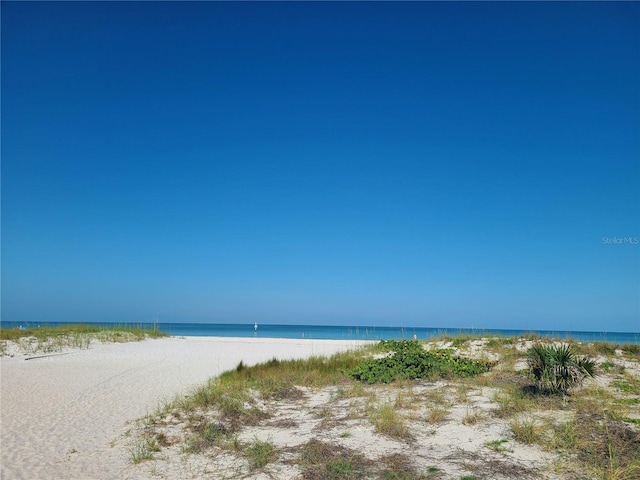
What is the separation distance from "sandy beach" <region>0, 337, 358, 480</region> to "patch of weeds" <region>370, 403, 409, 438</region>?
161 inches

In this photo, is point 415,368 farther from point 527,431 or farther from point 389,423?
point 527,431

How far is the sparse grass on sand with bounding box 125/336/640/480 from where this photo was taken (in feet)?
21.3

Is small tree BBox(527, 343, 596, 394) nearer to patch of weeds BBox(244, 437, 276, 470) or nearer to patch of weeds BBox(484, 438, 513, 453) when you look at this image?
patch of weeds BBox(484, 438, 513, 453)

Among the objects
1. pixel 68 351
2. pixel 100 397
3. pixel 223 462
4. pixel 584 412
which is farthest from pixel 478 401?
pixel 68 351

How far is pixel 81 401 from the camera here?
12.7m

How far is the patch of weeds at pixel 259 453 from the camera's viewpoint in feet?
22.9

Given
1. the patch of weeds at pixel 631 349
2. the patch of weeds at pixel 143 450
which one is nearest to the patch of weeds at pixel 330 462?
the patch of weeds at pixel 143 450

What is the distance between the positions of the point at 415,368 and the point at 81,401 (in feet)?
30.7

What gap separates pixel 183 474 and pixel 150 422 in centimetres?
340

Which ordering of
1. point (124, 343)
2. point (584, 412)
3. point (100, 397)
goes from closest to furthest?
point (584, 412), point (100, 397), point (124, 343)

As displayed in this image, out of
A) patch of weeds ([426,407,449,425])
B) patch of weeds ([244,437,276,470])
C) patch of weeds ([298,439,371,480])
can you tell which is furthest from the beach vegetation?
patch of weeds ([244,437,276,470])

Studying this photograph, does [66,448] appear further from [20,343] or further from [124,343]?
[124,343]

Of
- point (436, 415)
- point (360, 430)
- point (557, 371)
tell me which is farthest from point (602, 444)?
point (360, 430)

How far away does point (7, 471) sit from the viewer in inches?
288
